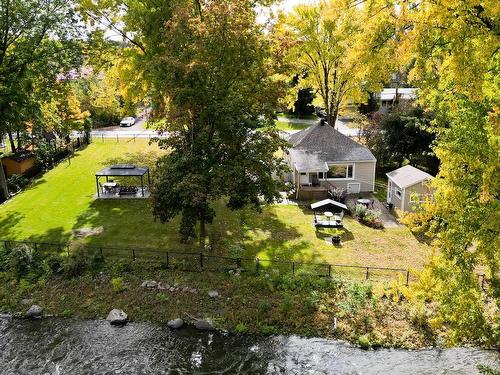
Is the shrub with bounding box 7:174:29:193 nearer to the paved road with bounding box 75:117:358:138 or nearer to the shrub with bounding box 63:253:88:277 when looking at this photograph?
the shrub with bounding box 63:253:88:277

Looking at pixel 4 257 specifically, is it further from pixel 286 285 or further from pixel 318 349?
pixel 318 349

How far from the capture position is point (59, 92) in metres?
28.7

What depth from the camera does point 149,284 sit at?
790 inches

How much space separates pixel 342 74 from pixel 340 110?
888 centimetres

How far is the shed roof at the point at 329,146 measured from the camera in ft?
104

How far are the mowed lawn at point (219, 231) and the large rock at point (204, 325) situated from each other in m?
5.37

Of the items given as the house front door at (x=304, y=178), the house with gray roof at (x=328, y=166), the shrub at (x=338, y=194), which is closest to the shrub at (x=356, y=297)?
the shrub at (x=338, y=194)

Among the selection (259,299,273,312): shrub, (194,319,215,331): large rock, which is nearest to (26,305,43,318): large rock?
(194,319,215,331): large rock

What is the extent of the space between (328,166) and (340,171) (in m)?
1.10

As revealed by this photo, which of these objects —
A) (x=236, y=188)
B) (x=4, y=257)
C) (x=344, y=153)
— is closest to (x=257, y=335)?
(x=236, y=188)

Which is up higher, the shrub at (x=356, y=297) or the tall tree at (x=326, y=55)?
the tall tree at (x=326, y=55)

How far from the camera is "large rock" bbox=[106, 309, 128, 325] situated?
59.3 ft

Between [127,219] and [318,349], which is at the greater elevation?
[127,219]

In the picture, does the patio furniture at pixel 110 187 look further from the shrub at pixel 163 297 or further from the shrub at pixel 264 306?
the shrub at pixel 264 306
